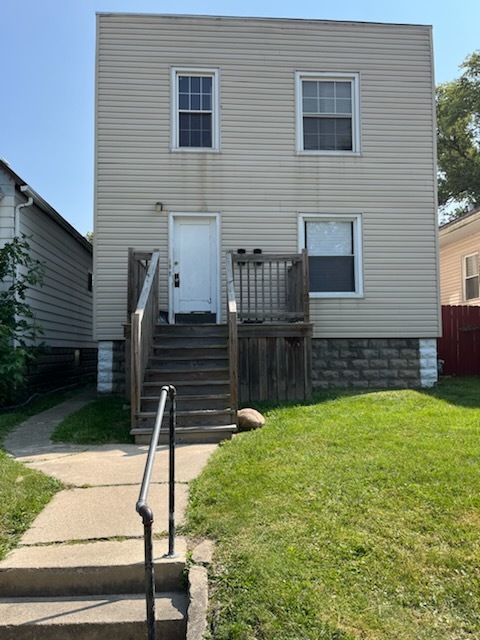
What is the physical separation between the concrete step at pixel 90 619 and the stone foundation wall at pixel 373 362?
649cm

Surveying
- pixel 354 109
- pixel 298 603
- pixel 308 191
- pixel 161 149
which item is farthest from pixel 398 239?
pixel 298 603

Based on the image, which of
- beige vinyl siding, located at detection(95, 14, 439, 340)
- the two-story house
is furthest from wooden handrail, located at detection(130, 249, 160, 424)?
beige vinyl siding, located at detection(95, 14, 439, 340)

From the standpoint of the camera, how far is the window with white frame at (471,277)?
45.8ft

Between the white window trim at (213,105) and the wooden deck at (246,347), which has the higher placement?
the white window trim at (213,105)

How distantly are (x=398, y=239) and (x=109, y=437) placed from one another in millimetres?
6285

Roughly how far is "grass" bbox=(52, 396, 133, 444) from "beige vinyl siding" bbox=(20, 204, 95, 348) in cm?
326

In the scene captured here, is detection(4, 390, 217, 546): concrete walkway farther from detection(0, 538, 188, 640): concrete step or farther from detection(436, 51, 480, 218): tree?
detection(436, 51, 480, 218): tree

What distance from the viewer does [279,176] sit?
9.24 metres

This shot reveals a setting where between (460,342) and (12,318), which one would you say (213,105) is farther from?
(460,342)

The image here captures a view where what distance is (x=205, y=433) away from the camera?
581 centimetres

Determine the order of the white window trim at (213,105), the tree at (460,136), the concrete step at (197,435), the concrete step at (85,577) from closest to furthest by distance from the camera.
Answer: the concrete step at (85,577), the concrete step at (197,435), the white window trim at (213,105), the tree at (460,136)

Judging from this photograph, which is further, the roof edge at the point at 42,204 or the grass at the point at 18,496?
the roof edge at the point at 42,204

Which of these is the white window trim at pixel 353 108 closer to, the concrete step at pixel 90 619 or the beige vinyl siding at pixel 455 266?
the beige vinyl siding at pixel 455 266

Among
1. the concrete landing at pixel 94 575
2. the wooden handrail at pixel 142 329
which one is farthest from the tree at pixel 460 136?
the concrete landing at pixel 94 575
